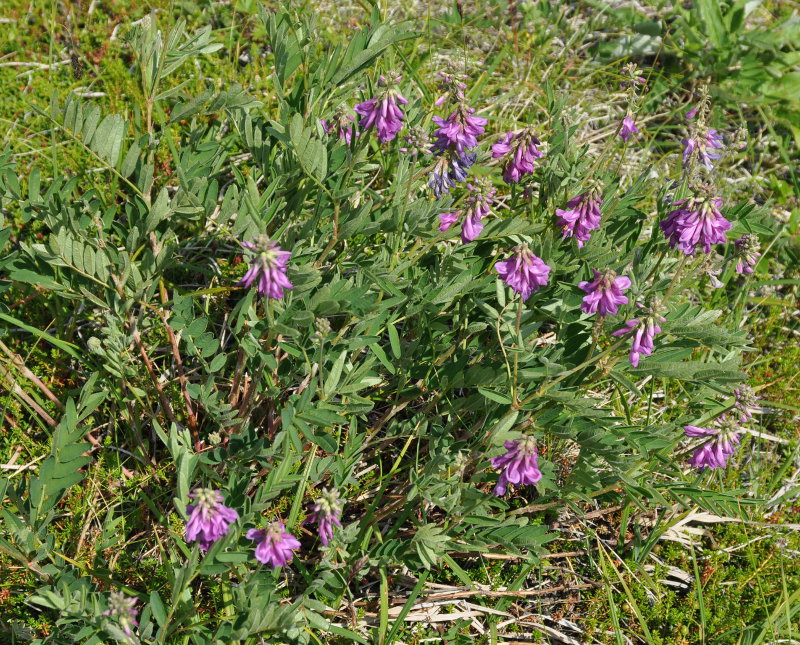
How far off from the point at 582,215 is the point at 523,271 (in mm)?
397

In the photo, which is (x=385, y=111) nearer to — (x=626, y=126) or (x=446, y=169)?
(x=446, y=169)

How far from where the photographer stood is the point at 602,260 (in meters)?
3.08

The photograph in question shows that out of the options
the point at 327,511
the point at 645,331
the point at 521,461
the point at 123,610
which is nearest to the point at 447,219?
the point at 645,331

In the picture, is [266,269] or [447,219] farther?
[447,219]

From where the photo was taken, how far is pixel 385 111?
286cm

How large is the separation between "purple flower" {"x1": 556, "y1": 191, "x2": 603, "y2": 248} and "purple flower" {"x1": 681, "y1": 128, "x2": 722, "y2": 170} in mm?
460

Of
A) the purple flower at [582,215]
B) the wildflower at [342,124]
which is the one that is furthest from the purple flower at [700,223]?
the wildflower at [342,124]

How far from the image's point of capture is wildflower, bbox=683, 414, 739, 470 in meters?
2.93

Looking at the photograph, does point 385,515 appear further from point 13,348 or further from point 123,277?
point 13,348

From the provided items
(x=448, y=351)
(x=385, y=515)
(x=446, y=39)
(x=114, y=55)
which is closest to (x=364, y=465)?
(x=385, y=515)

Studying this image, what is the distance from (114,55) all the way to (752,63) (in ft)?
13.3

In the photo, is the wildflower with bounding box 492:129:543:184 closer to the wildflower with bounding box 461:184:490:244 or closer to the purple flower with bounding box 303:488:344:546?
the wildflower with bounding box 461:184:490:244

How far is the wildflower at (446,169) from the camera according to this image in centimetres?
301

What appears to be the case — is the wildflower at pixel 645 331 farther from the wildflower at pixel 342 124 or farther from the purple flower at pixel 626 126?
the wildflower at pixel 342 124
